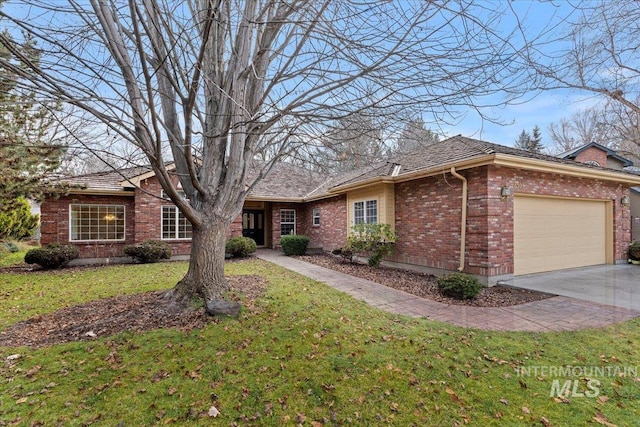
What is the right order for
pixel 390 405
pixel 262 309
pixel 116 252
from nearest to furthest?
1. pixel 390 405
2. pixel 262 309
3. pixel 116 252

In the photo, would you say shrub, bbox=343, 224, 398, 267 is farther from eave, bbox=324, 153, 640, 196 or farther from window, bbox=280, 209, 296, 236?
window, bbox=280, 209, 296, 236

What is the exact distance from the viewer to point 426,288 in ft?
24.4

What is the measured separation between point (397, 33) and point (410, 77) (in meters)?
0.50

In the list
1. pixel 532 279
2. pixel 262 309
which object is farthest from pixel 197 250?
pixel 532 279

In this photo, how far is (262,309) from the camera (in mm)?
5465

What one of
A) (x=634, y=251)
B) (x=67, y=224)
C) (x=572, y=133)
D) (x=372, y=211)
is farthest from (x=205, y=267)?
(x=572, y=133)

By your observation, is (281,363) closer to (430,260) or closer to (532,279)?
(430,260)

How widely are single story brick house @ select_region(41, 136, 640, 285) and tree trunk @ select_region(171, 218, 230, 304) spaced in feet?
4.40

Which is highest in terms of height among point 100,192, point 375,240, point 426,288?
point 100,192

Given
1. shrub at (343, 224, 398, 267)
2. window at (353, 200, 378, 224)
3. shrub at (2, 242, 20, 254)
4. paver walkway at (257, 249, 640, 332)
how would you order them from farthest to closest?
shrub at (2, 242, 20, 254) < window at (353, 200, 378, 224) < shrub at (343, 224, 398, 267) < paver walkway at (257, 249, 640, 332)

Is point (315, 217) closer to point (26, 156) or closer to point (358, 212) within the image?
point (358, 212)

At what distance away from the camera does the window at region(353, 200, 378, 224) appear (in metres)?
11.2

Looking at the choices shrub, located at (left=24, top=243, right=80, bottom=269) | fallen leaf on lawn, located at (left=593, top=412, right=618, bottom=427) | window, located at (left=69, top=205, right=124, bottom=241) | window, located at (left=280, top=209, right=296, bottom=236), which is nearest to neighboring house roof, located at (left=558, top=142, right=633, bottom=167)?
window, located at (left=280, top=209, right=296, bottom=236)

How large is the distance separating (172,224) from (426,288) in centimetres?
1095
